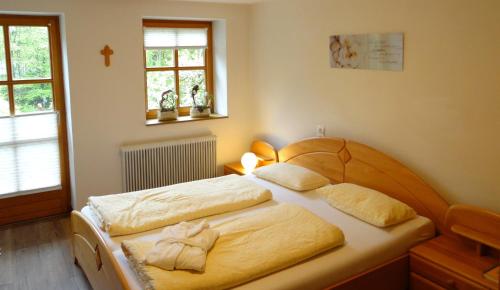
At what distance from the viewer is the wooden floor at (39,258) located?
10.4ft

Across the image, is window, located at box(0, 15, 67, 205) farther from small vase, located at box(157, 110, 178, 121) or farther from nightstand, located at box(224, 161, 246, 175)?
nightstand, located at box(224, 161, 246, 175)

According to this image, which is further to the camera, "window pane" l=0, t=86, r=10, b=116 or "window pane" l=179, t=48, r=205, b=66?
"window pane" l=179, t=48, r=205, b=66

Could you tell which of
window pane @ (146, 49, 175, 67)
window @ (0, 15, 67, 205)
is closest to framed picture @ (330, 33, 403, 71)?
window pane @ (146, 49, 175, 67)

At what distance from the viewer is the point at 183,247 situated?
235 cm

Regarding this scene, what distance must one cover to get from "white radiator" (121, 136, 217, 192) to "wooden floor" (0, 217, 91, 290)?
2.51 ft

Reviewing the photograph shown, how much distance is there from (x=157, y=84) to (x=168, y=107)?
0.91 ft

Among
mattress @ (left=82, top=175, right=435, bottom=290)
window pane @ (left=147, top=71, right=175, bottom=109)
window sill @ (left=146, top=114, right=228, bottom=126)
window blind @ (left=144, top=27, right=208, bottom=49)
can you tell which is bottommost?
mattress @ (left=82, top=175, right=435, bottom=290)

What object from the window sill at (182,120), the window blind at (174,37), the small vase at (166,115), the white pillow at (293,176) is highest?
the window blind at (174,37)

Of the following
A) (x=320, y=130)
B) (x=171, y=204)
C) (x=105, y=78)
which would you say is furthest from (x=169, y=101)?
→ (x=171, y=204)

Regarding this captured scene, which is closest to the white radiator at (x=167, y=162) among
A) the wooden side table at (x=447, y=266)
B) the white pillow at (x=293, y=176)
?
the white pillow at (x=293, y=176)

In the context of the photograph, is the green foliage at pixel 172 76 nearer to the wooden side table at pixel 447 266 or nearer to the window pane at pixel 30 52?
the window pane at pixel 30 52

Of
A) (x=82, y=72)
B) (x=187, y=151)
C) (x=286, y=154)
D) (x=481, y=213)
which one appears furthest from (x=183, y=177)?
(x=481, y=213)

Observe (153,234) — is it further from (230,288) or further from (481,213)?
(481,213)

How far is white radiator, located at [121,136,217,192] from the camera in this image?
4332mm
